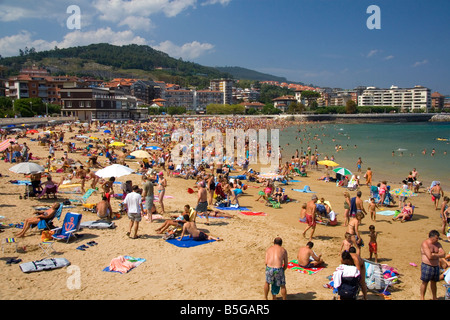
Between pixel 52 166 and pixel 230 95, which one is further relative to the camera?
pixel 230 95

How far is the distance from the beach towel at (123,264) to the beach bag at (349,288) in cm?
370

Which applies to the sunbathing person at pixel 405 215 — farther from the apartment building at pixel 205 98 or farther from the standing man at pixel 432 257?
the apartment building at pixel 205 98

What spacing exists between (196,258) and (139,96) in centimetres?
11505

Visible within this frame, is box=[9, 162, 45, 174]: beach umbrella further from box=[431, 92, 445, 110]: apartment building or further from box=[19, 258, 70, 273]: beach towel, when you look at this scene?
box=[431, 92, 445, 110]: apartment building

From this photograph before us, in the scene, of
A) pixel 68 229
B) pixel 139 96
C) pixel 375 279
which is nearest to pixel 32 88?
pixel 139 96

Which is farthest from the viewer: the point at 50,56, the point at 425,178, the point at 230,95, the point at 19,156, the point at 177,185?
the point at 50,56

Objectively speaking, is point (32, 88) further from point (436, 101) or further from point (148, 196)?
point (436, 101)

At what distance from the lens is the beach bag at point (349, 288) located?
4449 millimetres

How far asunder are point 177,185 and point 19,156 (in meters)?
7.92

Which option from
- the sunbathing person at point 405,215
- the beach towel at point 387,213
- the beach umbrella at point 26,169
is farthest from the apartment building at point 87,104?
the sunbathing person at point 405,215

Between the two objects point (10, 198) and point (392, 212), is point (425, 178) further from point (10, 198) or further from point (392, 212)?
point (10, 198)

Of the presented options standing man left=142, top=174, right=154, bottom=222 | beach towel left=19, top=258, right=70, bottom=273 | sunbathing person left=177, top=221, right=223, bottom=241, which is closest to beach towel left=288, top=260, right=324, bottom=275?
sunbathing person left=177, top=221, right=223, bottom=241
